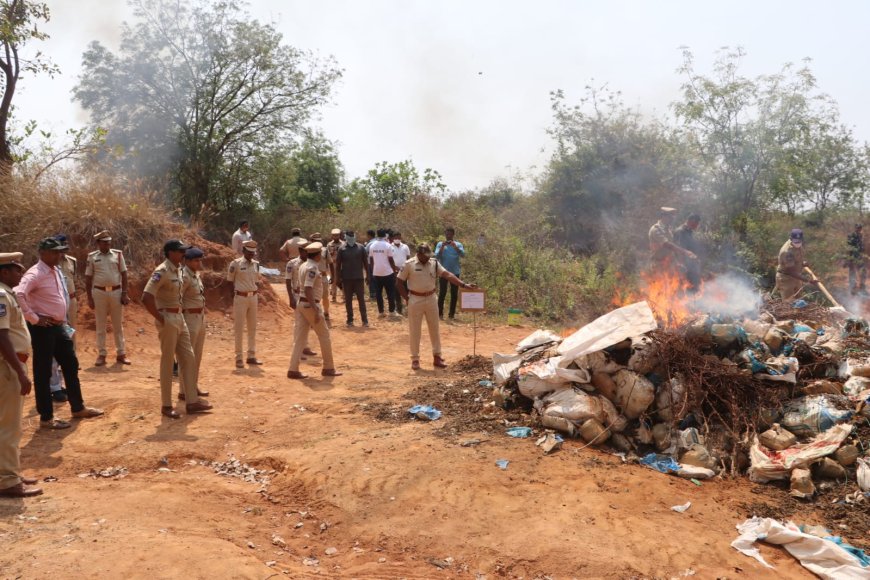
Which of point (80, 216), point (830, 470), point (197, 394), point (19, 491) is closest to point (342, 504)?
point (19, 491)

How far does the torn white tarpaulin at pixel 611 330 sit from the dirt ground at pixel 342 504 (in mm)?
1007

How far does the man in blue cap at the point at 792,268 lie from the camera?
9781 mm

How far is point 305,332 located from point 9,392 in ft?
14.1

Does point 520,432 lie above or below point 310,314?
below

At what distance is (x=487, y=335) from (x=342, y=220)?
13.0 metres

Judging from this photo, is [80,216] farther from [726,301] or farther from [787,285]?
[787,285]

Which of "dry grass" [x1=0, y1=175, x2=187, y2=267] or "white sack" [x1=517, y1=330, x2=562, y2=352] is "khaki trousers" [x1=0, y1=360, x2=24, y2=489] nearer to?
"white sack" [x1=517, y1=330, x2=562, y2=352]

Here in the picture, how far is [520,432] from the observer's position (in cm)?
602

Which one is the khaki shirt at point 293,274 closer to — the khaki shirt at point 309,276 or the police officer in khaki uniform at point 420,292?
the khaki shirt at point 309,276

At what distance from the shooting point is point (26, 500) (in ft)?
15.1

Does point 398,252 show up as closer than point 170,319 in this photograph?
No

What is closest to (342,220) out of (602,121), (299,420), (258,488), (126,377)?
(602,121)

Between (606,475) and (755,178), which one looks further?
(755,178)

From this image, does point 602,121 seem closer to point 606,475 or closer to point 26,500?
point 606,475
